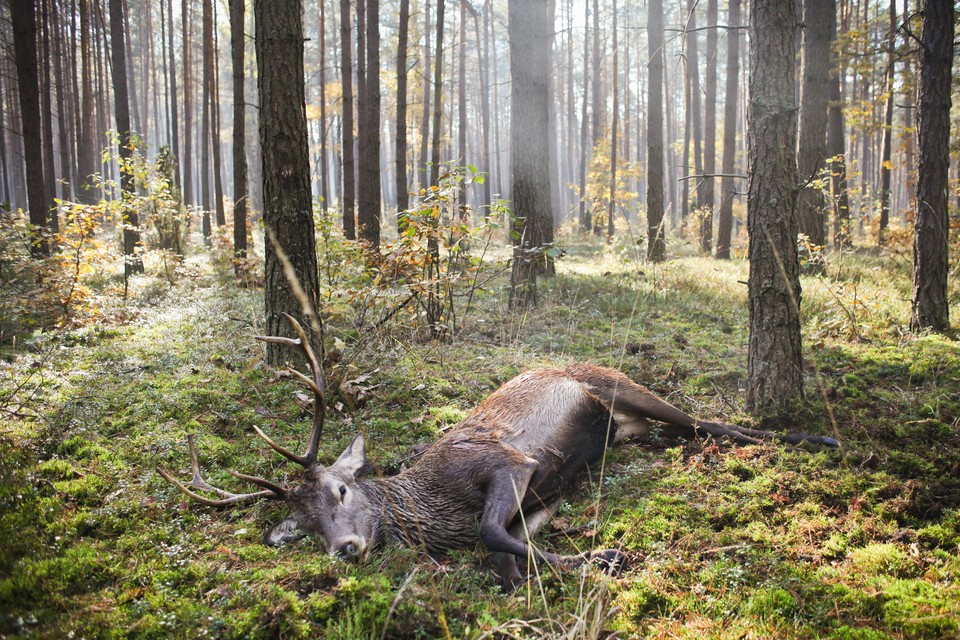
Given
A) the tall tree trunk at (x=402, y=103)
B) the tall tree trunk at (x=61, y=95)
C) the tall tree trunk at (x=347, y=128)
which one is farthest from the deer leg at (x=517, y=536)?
the tall tree trunk at (x=61, y=95)

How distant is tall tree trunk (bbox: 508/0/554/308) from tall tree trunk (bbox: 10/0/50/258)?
819 centimetres

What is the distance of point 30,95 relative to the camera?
410 inches

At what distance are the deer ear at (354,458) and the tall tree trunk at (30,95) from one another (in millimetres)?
8868

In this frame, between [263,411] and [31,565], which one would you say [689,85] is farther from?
[31,565]

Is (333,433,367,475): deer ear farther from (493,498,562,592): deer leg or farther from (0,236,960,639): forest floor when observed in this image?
(493,498,562,592): deer leg

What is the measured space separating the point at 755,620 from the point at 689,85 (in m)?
28.0

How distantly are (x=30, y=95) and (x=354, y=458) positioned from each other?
10.8m

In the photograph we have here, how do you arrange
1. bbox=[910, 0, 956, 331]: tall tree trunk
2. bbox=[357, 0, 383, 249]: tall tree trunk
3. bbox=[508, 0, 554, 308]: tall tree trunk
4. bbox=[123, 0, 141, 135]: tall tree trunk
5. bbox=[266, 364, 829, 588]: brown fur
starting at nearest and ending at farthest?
bbox=[266, 364, 829, 588]: brown fur → bbox=[910, 0, 956, 331]: tall tree trunk → bbox=[508, 0, 554, 308]: tall tree trunk → bbox=[357, 0, 383, 249]: tall tree trunk → bbox=[123, 0, 141, 135]: tall tree trunk

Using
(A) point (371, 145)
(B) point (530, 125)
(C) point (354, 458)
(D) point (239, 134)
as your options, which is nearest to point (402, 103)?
(A) point (371, 145)

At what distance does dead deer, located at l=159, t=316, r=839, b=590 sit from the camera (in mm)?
3385

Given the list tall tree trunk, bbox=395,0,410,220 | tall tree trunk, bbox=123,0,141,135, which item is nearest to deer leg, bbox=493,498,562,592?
tall tree trunk, bbox=395,0,410,220

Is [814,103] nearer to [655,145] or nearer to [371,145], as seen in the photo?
[655,145]

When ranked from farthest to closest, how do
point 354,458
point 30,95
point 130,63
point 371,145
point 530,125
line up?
point 130,63 < point 371,145 < point 530,125 < point 30,95 < point 354,458

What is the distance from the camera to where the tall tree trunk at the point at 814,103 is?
11.5 metres
